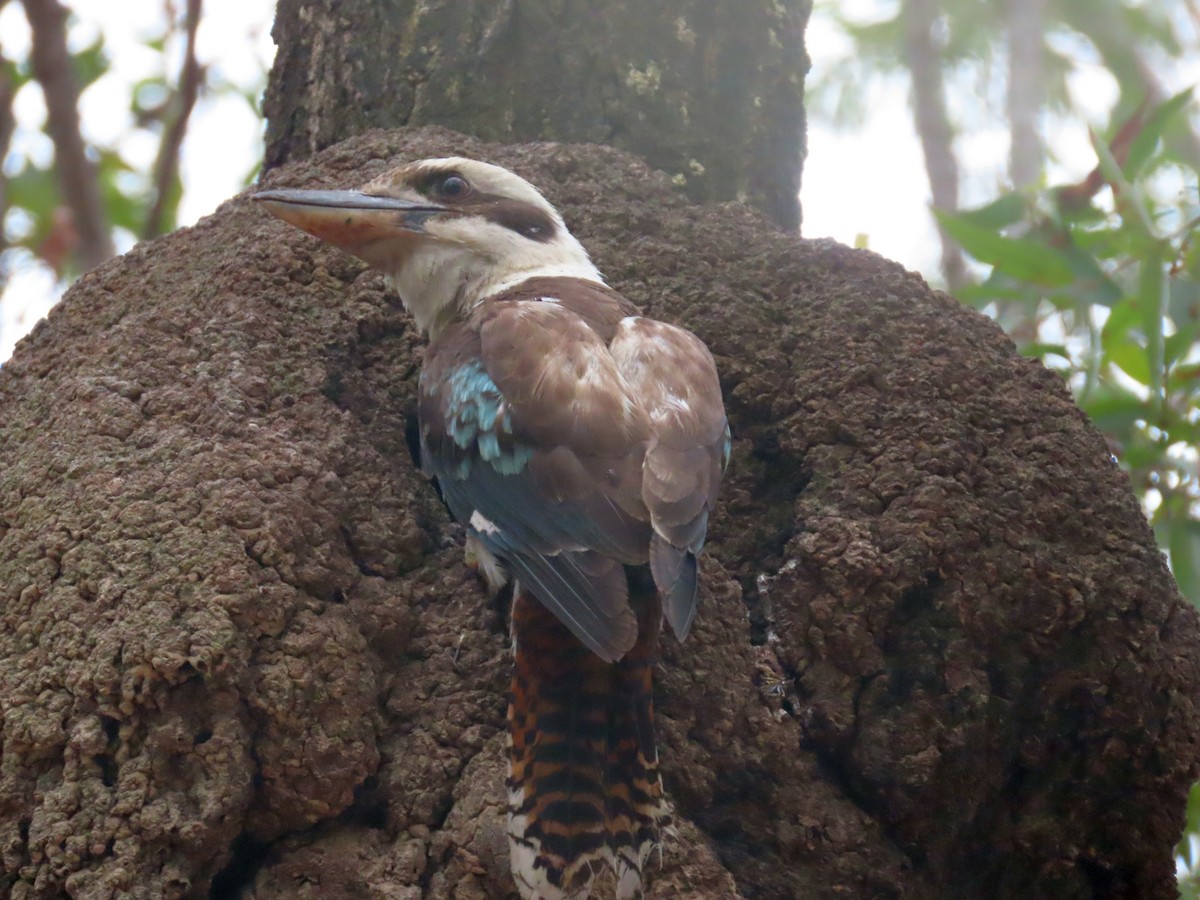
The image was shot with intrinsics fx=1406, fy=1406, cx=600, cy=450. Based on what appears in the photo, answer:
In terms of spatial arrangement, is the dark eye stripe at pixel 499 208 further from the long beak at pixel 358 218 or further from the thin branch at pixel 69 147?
the thin branch at pixel 69 147

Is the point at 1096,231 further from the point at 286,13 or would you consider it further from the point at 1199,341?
the point at 286,13

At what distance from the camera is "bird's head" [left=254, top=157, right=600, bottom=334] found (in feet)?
10.7

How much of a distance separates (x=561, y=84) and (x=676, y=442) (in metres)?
1.67

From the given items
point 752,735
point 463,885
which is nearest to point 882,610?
point 752,735

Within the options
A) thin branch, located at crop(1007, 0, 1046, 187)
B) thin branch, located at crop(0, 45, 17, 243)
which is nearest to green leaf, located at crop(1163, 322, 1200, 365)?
thin branch, located at crop(1007, 0, 1046, 187)

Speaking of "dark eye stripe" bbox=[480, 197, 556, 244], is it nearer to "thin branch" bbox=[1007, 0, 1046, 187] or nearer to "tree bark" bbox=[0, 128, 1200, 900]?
"tree bark" bbox=[0, 128, 1200, 900]

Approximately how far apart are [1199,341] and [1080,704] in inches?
75.7

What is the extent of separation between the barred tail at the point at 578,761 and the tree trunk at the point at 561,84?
178 centimetres

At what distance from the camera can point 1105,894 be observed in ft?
9.59

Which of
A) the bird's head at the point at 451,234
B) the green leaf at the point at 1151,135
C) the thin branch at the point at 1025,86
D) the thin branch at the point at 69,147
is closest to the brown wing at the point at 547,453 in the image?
the bird's head at the point at 451,234

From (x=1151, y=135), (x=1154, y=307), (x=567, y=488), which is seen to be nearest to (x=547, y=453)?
(x=567, y=488)

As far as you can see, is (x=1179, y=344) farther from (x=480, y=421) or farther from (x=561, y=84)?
(x=480, y=421)

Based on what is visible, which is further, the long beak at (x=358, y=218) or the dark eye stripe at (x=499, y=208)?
the dark eye stripe at (x=499, y=208)

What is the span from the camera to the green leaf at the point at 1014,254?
172 inches
